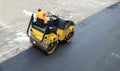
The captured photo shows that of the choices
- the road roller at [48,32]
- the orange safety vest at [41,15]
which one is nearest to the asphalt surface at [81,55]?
the road roller at [48,32]

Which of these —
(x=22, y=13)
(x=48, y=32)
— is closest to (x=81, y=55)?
(x=48, y=32)

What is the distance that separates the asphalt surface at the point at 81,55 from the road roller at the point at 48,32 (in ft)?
1.36

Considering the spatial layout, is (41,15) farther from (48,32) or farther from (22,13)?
(22,13)

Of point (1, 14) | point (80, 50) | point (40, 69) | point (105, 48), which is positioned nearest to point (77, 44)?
point (80, 50)

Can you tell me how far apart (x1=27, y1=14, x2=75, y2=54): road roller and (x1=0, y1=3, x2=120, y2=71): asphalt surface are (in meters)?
0.41

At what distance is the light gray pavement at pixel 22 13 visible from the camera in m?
8.69

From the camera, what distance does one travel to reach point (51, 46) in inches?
321

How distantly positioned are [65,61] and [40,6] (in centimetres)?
737

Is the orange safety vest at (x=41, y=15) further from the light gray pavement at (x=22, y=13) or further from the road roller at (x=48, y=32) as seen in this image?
the light gray pavement at (x=22, y=13)

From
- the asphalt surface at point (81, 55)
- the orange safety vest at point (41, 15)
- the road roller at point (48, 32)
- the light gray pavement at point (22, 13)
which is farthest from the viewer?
the light gray pavement at point (22, 13)

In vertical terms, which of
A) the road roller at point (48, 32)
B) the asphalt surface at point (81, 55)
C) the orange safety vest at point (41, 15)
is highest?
the orange safety vest at point (41, 15)

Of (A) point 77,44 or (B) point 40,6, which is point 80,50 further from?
(B) point 40,6

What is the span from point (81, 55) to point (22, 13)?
5894mm

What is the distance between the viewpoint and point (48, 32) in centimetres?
779
